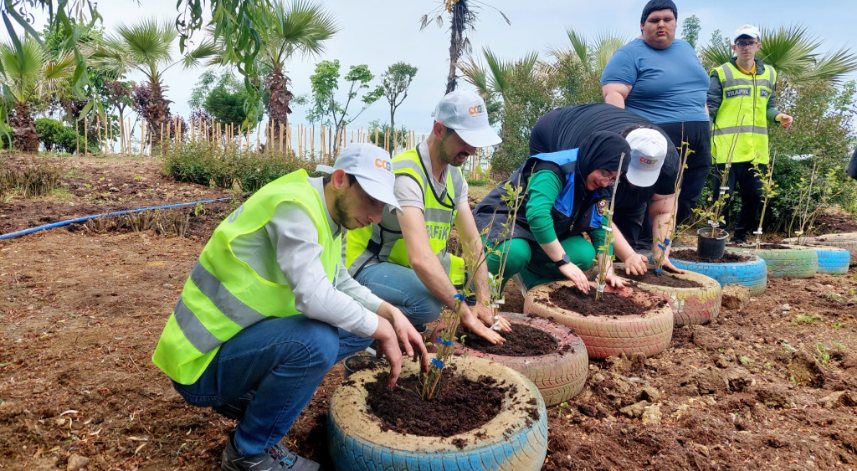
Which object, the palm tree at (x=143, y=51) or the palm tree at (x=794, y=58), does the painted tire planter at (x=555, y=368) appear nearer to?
the palm tree at (x=794, y=58)

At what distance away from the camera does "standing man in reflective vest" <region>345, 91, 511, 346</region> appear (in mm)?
2510

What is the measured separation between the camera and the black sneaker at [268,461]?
1865mm

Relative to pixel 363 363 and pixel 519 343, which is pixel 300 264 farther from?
pixel 519 343

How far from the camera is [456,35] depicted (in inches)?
698

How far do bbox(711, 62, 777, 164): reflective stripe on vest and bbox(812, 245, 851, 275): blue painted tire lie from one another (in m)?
1.04

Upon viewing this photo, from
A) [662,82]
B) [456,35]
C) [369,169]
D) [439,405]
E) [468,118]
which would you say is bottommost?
[439,405]

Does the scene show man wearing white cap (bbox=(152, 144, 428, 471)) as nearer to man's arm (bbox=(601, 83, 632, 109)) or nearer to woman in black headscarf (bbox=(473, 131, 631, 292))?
woman in black headscarf (bbox=(473, 131, 631, 292))

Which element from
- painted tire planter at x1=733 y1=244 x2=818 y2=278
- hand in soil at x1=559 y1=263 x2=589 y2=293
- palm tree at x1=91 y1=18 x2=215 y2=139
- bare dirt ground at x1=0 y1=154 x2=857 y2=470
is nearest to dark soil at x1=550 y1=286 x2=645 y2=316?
hand in soil at x1=559 y1=263 x2=589 y2=293

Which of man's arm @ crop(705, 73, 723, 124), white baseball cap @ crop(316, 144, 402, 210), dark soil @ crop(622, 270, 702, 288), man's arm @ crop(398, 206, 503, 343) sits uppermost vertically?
man's arm @ crop(705, 73, 723, 124)

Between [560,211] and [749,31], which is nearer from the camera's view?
[560,211]

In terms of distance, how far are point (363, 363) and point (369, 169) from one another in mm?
954

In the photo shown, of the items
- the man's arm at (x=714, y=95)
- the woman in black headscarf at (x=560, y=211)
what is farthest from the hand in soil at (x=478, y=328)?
the man's arm at (x=714, y=95)

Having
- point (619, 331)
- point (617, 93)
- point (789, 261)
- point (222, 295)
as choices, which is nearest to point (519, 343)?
point (619, 331)

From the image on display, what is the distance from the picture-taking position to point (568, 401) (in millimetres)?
2609
